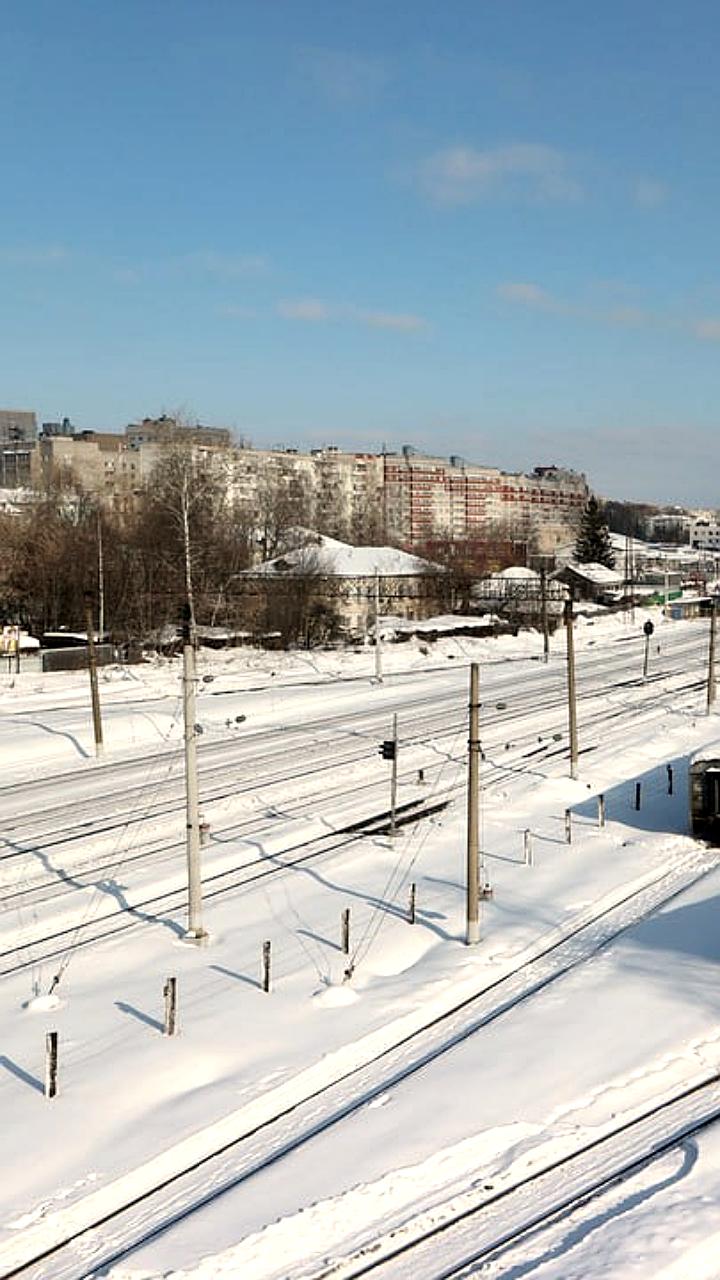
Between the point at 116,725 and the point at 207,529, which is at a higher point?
the point at 207,529

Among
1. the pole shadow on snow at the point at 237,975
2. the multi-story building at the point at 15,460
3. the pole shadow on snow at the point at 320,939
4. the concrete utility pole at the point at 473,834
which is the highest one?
the multi-story building at the point at 15,460

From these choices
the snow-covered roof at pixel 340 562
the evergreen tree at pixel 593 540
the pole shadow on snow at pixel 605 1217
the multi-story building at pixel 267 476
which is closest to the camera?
the pole shadow on snow at pixel 605 1217

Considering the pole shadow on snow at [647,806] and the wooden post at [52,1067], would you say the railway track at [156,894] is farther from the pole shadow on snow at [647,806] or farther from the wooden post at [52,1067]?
the wooden post at [52,1067]

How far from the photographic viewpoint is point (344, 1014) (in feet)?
46.3

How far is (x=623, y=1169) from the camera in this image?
10125mm

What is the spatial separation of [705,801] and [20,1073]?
1597 centimetres

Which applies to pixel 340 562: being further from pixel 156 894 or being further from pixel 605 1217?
pixel 605 1217

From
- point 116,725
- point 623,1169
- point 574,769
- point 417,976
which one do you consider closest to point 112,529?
point 116,725

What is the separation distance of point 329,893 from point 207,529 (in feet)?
174

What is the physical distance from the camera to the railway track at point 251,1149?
906 cm

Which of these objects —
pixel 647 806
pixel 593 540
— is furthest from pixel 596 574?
pixel 647 806

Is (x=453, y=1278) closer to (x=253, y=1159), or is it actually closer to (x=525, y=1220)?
(x=525, y=1220)

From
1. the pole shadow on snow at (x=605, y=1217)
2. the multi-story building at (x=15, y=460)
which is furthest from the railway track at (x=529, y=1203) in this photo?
the multi-story building at (x=15, y=460)

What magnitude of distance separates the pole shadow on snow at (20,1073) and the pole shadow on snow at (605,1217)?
18.8 feet
